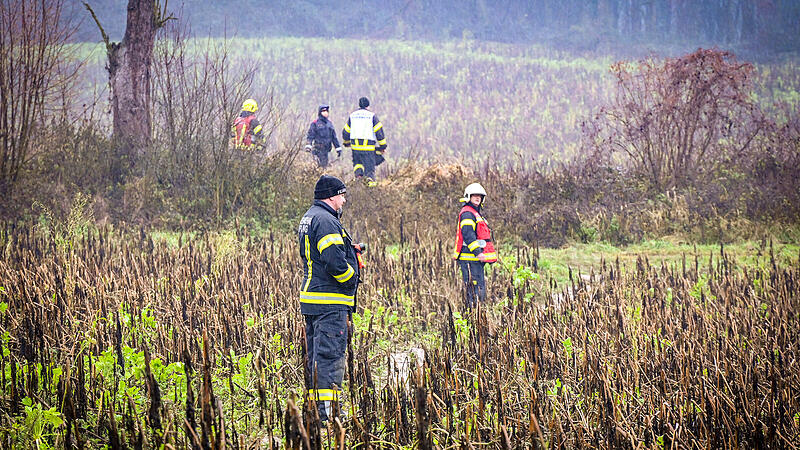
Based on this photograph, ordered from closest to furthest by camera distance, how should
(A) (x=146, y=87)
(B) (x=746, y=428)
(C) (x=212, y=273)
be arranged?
(B) (x=746, y=428) < (C) (x=212, y=273) < (A) (x=146, y=87)

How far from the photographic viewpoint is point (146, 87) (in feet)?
46.1

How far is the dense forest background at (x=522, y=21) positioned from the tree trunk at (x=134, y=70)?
32.5 meters

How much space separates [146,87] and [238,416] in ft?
35.4

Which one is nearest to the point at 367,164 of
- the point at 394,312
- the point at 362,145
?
the point at 362,145

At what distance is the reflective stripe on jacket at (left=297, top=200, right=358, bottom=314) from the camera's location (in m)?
4.78

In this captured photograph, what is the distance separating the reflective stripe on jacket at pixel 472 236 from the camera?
7641 mm

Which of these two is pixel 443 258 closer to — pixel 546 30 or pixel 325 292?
pixel 325 292

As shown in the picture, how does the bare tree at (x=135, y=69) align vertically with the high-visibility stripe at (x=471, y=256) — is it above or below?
above

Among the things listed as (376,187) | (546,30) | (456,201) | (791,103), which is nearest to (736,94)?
(456,201)

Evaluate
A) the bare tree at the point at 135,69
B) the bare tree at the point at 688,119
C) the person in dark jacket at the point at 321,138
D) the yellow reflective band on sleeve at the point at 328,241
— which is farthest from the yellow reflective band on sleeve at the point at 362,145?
the yellow reflective band on sleeve at the point at 328,241

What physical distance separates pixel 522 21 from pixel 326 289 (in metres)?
53.0

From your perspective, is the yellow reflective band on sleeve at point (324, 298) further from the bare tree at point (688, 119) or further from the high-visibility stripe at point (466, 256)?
the bare tree at point (688, 119)

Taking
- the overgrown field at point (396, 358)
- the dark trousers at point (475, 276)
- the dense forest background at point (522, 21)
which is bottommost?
the overgrown field at point (396, 358)

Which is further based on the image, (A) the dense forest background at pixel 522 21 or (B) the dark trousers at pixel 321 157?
(A) the dense forest background at pixel 522 21
